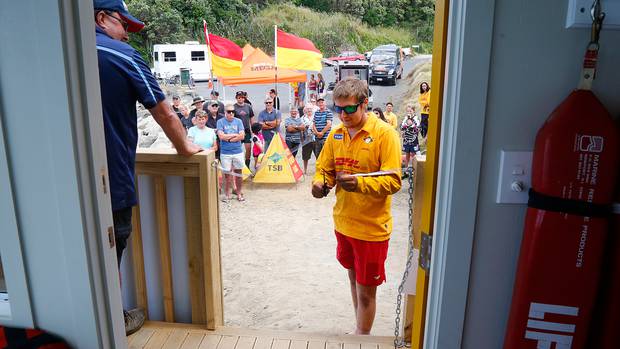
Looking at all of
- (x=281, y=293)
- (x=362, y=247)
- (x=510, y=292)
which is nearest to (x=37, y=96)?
(x=510, y=292)

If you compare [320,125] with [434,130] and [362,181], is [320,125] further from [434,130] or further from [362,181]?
[434,130]

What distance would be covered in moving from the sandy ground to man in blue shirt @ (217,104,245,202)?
16.1 inches

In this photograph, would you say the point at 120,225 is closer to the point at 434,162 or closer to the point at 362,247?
the point at 362,247

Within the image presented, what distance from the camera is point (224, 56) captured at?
10.2 meters

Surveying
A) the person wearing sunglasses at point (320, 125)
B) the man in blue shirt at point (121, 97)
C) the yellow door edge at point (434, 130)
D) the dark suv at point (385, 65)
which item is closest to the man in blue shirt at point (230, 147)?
the person wearing sunglasses at point (320, 125)

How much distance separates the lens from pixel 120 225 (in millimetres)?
2012

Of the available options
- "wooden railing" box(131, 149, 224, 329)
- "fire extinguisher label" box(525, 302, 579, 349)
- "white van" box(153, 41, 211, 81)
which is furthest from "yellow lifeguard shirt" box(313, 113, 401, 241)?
"white van" box(153, 41, 211, 81)

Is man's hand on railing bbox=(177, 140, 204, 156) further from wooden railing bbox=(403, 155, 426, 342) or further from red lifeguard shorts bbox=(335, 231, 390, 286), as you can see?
wooden railing bbox=(403, 155, 426, 342)

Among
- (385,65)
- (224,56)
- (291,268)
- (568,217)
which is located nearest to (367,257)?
(568,217)

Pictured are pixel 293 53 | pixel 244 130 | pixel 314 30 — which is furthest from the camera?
pixel 314 30

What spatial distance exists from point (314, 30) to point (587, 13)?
3589cm

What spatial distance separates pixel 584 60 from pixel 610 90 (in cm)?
12

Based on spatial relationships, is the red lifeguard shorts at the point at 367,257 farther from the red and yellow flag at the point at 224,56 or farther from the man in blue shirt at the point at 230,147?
the red and yellow flag at the point at 224,56

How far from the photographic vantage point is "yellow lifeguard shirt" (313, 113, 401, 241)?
237 centimetres
